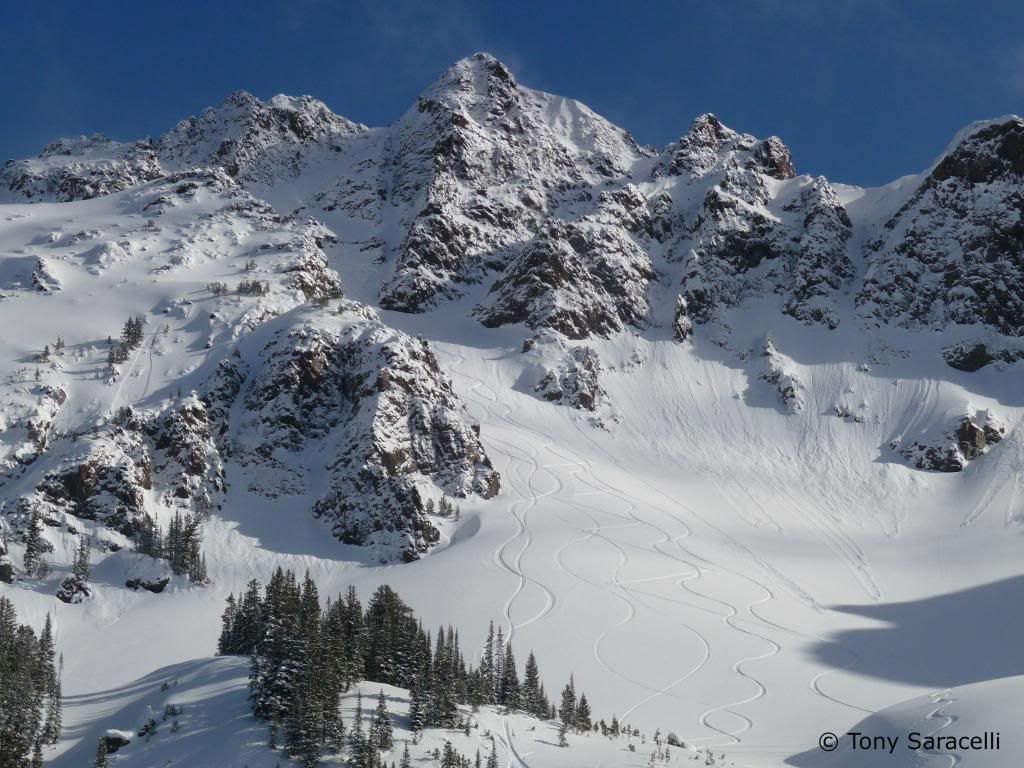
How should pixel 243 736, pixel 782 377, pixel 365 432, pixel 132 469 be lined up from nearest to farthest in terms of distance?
pixel 243 736, pixel 132 469, pixel 365 432, pixel 782 377

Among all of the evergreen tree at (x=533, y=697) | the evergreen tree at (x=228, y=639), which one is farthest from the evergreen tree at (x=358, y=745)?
the evergreen tree at (x=228, y=639)

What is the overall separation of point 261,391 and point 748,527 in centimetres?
5823

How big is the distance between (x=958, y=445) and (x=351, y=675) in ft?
323

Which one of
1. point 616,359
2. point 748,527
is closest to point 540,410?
point 616,359

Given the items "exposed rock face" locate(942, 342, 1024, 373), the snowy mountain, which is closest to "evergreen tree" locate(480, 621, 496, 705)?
the snowy mountain

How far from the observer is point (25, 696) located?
46.4 metres

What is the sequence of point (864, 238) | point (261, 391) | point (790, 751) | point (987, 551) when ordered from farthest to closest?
1. point (864, 238)
2. point (261, 391)
3. point (987, 551)
4. point (790, 751)

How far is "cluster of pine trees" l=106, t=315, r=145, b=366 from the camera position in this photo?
10994 centimetres

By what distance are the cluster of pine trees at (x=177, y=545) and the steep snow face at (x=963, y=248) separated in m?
110

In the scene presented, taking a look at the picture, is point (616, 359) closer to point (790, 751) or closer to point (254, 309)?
point (254, 309)

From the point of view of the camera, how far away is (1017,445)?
119 m

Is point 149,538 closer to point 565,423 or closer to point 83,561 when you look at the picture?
point 83,561

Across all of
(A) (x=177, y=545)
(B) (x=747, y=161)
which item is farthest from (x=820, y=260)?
(A) (x=177, y=545)

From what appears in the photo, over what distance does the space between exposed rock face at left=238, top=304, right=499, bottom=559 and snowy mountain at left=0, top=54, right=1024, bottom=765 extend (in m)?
0.37
